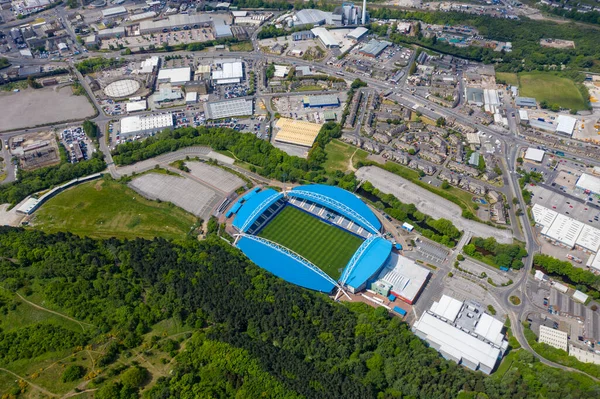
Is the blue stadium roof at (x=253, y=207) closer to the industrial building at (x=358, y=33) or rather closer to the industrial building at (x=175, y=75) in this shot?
the industrial building at (x=175, y=75)

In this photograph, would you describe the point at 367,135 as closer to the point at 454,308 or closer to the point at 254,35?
the point at 454,308

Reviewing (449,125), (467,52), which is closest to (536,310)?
(449,125)

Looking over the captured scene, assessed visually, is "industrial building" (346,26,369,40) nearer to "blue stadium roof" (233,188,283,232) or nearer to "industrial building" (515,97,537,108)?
"industrial building" (515,97,537,108)

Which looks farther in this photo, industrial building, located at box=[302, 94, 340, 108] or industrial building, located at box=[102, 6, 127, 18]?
industrial building, located at box=[102, 6, 127, 18]

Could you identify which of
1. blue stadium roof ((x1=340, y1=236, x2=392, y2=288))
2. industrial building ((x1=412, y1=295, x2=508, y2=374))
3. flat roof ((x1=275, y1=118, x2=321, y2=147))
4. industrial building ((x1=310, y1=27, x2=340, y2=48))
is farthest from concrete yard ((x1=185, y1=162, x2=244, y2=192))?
industrial building ((x1=310, y1=27, x2=340, y2=48))

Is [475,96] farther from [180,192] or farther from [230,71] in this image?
[180,192]

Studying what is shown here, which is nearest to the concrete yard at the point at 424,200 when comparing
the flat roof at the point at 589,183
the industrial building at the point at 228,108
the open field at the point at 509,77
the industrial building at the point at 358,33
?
the flat roof at the point at 589,183

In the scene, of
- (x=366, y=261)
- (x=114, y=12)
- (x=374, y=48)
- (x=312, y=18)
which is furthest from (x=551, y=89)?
(x=114, y=12)
